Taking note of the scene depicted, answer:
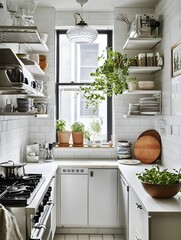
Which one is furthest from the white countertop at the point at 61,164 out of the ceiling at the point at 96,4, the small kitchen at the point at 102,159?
the ceiling at the point at 96,4

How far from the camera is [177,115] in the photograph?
3.55m

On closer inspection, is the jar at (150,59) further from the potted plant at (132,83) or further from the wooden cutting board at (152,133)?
the wooden cutting board at (152,133)

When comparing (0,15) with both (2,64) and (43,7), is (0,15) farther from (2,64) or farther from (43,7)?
(43,7)

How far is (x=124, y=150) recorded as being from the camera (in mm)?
4629

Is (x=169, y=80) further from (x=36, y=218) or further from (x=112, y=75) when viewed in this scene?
(x=36, y=218)

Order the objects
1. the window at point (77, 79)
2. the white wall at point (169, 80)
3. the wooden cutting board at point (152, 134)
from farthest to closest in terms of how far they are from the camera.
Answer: the window at point (77, 79) → the wooden cutting board at point (152, 134) → the white wall at point (169, 80)

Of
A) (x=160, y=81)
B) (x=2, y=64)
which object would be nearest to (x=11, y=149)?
(x=2, y=64)

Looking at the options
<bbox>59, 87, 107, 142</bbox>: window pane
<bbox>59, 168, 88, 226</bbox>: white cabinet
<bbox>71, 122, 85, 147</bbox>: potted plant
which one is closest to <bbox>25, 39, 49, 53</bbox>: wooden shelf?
<bbox>59, 87, 107, 142</bbox>: window pane

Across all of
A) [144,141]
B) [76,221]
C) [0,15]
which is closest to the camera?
[0,15]

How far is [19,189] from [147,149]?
7.23 feet

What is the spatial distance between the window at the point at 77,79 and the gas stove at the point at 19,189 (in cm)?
201

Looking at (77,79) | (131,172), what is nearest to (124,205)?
(131,172)

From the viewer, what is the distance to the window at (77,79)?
16.8 ft

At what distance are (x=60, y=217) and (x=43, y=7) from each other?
2.80 m
